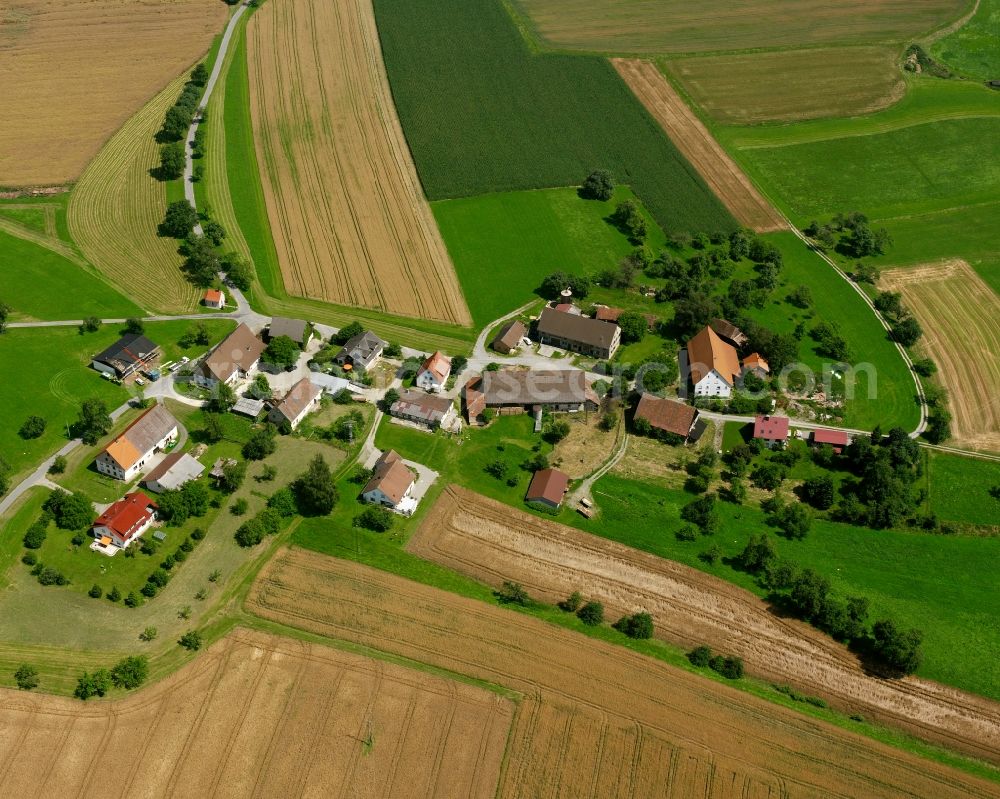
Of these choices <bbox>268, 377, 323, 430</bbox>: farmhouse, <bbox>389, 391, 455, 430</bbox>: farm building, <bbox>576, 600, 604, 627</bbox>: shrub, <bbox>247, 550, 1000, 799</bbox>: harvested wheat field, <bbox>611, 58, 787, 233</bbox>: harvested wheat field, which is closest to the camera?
<bbox>247, 550, 1000, 799</bbox>: harvested wheat field

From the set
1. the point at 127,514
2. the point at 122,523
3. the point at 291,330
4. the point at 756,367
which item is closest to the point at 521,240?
the point at 291,330

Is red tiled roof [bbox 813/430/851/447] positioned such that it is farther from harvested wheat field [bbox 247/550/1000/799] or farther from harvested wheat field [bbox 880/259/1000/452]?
harvested wheat field [bbox 247/550/1000/799]

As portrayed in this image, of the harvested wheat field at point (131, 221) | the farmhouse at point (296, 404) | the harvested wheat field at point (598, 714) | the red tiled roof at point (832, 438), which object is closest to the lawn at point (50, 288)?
the harvested wheat field at point (131, 221)

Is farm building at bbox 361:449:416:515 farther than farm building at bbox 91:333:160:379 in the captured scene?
No

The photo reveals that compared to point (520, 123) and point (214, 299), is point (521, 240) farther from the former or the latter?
point (214, 299)

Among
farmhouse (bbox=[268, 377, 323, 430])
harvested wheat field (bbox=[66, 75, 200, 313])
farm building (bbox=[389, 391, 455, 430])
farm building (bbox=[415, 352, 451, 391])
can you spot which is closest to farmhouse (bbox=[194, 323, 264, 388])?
farmhouse (bbox=[268, 377, 323, 430])
